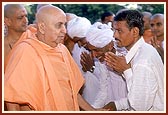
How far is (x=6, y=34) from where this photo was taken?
149 inches

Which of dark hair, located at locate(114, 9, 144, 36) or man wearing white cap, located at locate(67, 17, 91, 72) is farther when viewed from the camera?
man wearing white cap, located at locate(67, 17, 91, 72)

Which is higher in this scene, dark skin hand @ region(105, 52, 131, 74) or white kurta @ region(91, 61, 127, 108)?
dark skin hand @ region(105, 52, 131, 74)

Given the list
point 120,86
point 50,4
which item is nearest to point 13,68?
point 50,4

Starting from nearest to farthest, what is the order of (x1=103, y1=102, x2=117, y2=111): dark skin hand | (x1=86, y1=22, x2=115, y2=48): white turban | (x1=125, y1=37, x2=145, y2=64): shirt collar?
(x1=125, y1=37, x2=145, y2=64): shirt collar
(x1=103, y1=102, x2=117, y2=111): dark skin hand
(x1=86, y1=22, x2=115, y2=48): white turban

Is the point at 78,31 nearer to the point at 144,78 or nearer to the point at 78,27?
the point at 78,27

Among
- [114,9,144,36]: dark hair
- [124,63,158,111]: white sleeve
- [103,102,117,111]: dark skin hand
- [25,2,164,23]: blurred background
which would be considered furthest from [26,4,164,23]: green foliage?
[103,102,117,111]: dark skin hand

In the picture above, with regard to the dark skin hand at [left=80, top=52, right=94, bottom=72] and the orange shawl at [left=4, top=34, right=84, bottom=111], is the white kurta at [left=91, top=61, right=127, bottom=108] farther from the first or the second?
the orange shawl at [left=4, top=34, right=84, bottom=111]

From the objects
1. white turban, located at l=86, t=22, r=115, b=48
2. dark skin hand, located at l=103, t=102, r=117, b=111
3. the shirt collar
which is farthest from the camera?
white turban, located at l=86, t=22, r=115, b=48

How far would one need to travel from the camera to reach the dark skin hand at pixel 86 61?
12.7 ft

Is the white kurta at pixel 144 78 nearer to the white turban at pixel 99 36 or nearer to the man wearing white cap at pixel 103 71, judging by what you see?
the man wearing white cap at pixel 103 71

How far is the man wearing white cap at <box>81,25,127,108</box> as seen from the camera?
147 inches

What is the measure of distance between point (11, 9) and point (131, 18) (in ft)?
3.55

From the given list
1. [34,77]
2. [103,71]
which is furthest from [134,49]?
[34,77]

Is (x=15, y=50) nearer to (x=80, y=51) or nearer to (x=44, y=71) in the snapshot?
Result: (x=44, y=71)
